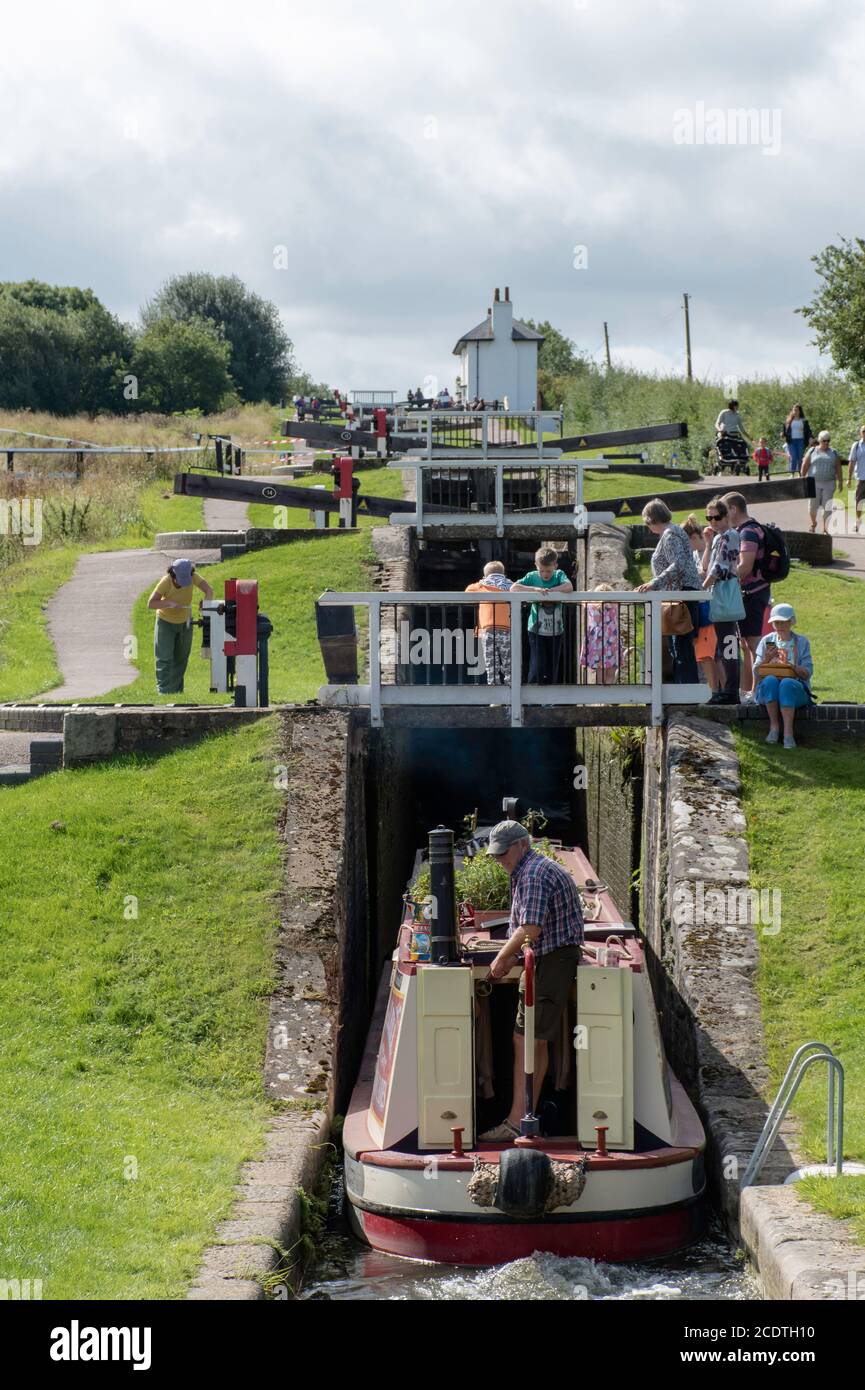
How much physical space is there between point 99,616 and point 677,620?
10160mm

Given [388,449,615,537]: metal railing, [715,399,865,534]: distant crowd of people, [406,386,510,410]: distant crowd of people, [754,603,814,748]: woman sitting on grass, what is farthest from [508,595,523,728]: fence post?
[406,386,510,410]: distant crowd of people

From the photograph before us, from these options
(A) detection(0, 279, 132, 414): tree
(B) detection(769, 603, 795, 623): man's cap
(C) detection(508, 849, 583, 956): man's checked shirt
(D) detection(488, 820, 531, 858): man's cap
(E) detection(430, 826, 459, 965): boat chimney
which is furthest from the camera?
(A) detection(0, 279, 132, 414): tree

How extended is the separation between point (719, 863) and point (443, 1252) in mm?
3964

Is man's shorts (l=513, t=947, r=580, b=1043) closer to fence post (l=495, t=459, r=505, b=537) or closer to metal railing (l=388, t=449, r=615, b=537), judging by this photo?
metal railing (l=388, t=449, r=615, b=537)

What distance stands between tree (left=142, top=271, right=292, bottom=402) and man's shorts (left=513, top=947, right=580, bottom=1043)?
2818 inches

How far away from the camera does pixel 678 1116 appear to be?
30.8ft

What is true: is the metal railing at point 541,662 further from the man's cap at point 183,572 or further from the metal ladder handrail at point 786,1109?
the metal ladder handrail at point 786,1109

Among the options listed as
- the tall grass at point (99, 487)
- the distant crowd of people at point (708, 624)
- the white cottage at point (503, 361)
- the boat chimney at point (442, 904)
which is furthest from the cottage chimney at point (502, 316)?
the boat chimney at point (442, 904)

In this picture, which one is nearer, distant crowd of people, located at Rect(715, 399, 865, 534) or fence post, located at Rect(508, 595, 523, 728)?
fence post, located at Rect(508, 595, 523, 728)

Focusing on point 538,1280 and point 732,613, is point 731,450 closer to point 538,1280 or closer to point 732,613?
point 732,613

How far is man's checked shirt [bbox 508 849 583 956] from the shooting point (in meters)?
8.77
